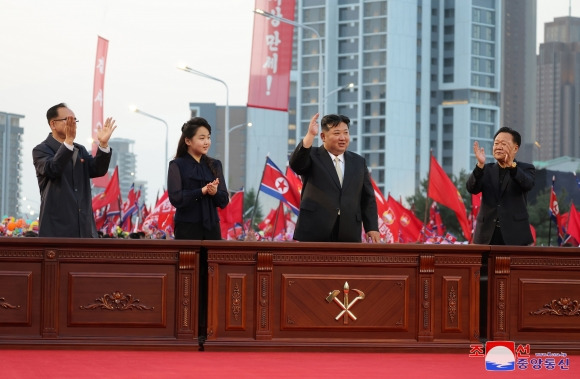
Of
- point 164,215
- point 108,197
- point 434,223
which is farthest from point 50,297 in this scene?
point 434,223

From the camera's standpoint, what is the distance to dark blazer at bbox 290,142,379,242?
28.9 ft

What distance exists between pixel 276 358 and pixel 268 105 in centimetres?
1443

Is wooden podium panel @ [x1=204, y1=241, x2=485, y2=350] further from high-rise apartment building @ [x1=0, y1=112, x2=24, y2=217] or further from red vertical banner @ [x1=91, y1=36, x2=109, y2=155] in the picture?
high-rise apartment building @ [x1=0, y1=112, x2=24, y2=217]

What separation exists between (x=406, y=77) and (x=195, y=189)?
360 ft

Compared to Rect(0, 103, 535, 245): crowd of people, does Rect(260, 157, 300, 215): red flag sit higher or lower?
higher

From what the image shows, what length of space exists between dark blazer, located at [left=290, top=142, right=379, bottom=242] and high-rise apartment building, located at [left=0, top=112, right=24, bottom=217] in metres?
68.6

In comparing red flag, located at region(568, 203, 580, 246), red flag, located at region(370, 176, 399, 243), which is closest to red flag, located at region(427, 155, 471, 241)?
red flag, located at region(370, 176, 399, 243)

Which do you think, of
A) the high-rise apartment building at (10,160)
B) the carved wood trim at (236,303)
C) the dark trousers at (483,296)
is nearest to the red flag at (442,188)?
the dark trousers at (483,296)

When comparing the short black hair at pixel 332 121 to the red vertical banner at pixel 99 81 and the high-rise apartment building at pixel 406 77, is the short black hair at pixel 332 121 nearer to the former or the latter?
the red vertical banner at pixel 99 81

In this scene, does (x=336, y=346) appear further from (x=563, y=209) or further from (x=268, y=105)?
(x=563, y=209)

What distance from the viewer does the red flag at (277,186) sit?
809 inches

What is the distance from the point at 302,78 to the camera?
122 m

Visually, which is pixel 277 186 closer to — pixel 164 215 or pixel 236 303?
pixel 164 215

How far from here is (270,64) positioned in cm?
2205
